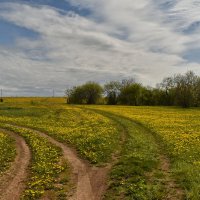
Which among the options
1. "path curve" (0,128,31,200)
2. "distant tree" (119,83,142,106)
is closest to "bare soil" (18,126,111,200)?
"path curve" (0,128,31,200)

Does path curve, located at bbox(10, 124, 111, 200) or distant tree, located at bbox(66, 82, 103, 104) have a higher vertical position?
distant tree, located at bbox(66, 82, 103, 104)

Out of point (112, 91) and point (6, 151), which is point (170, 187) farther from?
point (112, 91)

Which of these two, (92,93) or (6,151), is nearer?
(6,151)

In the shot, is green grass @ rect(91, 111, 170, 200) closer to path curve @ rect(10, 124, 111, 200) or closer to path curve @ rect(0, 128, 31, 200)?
path curve @ rect(10, 124, 111, 200)

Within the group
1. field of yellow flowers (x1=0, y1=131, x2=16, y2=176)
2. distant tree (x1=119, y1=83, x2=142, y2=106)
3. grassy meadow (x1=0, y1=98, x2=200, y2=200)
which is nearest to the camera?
grassy meadow (x1=0, y1=98, x2=200, y2=200)

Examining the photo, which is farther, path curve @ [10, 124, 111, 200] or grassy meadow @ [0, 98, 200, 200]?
grassy meadow @ [0, 98, 200, 200]

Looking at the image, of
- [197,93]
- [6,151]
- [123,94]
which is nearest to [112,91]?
[123,94]

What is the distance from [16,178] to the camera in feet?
73.7

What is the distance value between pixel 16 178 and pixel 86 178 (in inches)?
170

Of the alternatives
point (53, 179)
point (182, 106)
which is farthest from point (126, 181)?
point (182, 106)

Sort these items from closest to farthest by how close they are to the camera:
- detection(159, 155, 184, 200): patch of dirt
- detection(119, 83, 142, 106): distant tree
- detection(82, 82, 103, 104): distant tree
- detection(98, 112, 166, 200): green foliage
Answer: detection(159, 155, 184, 200): patch of dirt < detection(98, 112, 166, 200): green foliage < detection(119, 83, 142, 106): distant tree < detection(82, 82, 103, 104): distant tree

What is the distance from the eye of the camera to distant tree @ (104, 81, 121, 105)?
164375 millimetres

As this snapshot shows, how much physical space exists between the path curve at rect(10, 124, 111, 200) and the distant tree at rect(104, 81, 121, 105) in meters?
134

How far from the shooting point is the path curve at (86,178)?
19397 mm
